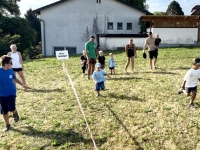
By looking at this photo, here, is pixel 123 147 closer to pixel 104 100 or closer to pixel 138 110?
pixel 138 110

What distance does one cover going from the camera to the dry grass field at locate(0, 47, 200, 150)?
4.84 meters

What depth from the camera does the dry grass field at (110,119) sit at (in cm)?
484

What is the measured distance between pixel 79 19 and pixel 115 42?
5948mm

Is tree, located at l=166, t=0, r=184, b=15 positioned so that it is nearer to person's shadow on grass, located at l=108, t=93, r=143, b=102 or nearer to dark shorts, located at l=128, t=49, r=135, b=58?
dark shorts, located at l=128, t=49, r=135, b=58

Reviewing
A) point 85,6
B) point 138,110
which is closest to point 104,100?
point 138,110

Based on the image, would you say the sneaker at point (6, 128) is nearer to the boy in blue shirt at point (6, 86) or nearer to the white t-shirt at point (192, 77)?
the boy in blue shirt at point (6, 86)

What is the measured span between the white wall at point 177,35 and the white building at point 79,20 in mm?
5846

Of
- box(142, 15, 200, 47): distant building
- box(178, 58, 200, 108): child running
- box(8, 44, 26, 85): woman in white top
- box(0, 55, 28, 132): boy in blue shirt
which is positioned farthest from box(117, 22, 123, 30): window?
box(0, 55, 28, 132): boy in blue shirt

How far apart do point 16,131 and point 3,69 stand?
4.77 feet

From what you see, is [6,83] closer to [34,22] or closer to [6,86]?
[6,86]

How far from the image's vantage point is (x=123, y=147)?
15.3 feet

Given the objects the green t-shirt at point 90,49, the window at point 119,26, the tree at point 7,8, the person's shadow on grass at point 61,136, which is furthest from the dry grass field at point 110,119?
the tree at point 7,8

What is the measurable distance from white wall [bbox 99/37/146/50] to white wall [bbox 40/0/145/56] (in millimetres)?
4237

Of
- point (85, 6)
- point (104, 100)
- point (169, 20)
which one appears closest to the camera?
point (104, 100)
